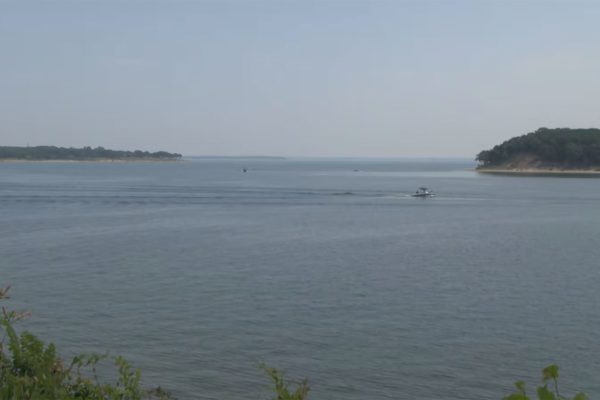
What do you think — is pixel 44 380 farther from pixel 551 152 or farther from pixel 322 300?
pixel 551 152

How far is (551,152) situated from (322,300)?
134m

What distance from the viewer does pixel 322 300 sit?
23.0 m

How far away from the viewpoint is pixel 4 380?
21.6 ft

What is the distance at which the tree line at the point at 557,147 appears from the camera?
459 ft

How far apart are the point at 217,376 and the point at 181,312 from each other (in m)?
5.75

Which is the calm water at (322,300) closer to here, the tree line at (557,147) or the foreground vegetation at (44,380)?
the foreground vegetation at (44,380)

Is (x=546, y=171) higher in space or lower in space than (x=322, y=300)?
higher

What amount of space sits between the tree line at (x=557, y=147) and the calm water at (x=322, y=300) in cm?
9929

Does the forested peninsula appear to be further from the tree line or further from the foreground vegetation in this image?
the foreground vegetation

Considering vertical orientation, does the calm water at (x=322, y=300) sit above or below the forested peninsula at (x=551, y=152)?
below

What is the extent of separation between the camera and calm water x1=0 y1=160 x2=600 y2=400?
16.3 metres

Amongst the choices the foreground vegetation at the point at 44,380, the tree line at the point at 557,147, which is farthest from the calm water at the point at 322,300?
the tree line at the point at 557,147

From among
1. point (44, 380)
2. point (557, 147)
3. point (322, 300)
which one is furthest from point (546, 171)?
point (44, 380)

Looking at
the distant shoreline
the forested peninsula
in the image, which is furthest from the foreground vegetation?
the distant shoreline
